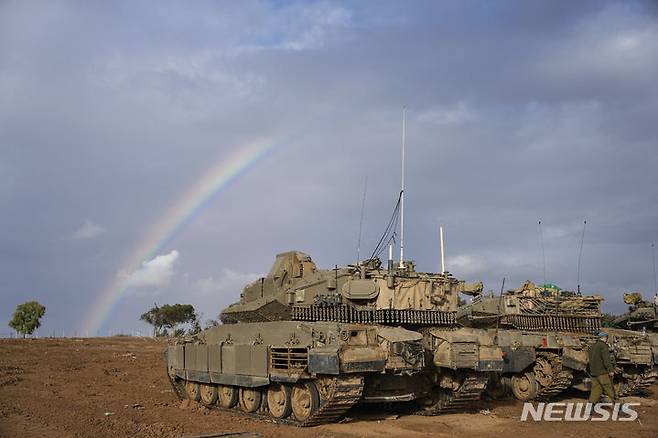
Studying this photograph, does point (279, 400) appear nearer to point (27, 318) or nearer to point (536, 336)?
point (536, 336)

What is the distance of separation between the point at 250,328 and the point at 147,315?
5704 cm

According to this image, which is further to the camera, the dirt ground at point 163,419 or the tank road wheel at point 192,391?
the tank road wheel at point 192,391

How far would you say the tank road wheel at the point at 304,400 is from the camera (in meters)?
13.5

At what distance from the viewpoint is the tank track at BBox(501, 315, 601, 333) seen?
2227 cm

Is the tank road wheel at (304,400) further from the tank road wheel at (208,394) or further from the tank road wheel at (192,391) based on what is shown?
the tank road wheel at (192,391)

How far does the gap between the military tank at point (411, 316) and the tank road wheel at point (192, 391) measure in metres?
3.76

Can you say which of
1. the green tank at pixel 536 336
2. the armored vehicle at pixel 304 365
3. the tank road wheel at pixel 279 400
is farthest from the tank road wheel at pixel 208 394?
the green tank at pixel 536 336

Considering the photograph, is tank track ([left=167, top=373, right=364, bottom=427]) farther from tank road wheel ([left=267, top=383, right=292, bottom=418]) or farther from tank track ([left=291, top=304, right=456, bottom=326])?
tank track ([left=291, top=304, right=456, bottom=326])

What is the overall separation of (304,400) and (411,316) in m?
3.28

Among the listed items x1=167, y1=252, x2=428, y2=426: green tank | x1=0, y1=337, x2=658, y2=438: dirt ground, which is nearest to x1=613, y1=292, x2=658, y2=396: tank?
x1=0, y1=337, x2=658, y2=438: dirt ground

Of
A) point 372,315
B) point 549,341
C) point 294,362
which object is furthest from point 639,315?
point 294,362

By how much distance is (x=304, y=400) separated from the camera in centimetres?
1392

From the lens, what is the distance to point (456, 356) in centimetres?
1406

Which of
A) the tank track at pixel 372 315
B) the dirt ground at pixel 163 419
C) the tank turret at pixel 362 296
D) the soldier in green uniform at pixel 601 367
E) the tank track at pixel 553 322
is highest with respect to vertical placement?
the tank turret at pixel 362 296
